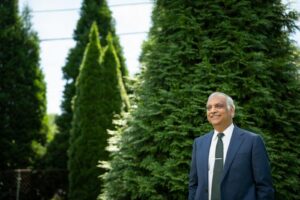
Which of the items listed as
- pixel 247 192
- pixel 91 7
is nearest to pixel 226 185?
pixel 247 192

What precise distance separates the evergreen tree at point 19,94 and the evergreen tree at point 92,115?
3.56m

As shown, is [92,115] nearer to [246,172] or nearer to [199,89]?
[199,89]

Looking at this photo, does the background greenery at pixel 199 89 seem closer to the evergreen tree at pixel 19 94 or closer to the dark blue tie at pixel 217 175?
the dark blue tie at pixel 217 175

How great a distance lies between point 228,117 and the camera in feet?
9.59

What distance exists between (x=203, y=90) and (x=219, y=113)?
1.33 meters

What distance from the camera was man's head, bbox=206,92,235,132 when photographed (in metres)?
2.90

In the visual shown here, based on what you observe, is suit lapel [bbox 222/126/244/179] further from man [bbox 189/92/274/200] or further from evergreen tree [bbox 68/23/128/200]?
evergreen tree [bbox 68/23/128/200]

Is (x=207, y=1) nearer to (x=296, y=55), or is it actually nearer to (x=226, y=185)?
(x=296, y=55)

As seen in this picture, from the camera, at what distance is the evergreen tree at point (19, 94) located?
12797 mm

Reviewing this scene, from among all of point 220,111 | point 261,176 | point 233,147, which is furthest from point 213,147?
point 261,176

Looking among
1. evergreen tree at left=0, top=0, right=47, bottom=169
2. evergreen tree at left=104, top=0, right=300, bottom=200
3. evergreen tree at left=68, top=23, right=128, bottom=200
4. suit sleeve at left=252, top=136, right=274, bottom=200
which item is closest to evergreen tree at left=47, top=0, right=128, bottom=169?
evergreen tree at left=0, top=0, right=47, bottom=169

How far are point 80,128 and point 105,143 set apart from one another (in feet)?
2.60

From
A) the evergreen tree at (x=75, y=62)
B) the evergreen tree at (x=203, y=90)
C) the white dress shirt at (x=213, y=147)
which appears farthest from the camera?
the evergreen tree at (x=75, y=62)

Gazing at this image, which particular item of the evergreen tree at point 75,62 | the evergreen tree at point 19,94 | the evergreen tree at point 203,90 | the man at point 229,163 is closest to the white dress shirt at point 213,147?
the man at point 229,163
